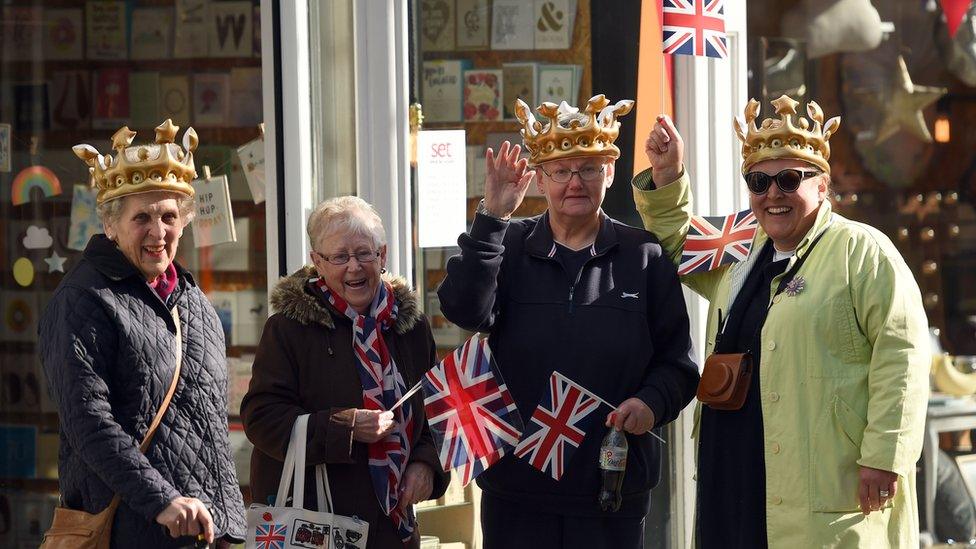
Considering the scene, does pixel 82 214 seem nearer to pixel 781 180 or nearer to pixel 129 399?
pixel 129 399

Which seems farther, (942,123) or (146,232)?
(942,123)

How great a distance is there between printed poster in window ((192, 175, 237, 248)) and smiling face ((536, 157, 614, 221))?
2.17 m

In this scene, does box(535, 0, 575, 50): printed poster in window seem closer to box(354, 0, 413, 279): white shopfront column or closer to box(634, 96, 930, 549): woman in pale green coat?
box(354, 0, 413, 279): white shopfront column

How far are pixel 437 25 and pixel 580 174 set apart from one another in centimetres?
182

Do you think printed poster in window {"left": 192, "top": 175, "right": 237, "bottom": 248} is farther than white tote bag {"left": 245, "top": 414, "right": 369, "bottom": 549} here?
Yes

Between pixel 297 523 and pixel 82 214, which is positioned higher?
pixel 82 214

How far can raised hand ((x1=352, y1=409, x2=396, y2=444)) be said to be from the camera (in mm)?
3678

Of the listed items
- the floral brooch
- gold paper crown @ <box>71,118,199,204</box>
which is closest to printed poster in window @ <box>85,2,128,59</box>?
gold paper crown @ <box>71,118,199,204</box>

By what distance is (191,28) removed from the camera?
5.91 metres

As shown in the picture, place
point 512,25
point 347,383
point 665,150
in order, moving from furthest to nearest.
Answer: point 512,25 → point 665,150 → point 347,383

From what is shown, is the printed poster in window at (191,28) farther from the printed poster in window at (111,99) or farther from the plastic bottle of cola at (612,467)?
the plastic bottle of cola at (612,467)

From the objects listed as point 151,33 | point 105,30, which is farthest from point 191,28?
point 105,30

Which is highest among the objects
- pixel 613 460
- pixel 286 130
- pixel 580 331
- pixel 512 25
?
pixel 512 25

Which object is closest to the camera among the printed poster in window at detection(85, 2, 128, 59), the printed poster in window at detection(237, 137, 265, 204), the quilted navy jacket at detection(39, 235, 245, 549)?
the quilted navy jacket at detection(39, 235, 245, 549)
